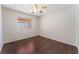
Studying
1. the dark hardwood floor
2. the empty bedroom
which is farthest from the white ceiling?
the dark hardwood floor

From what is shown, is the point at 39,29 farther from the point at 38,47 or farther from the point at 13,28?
the point at 13,28

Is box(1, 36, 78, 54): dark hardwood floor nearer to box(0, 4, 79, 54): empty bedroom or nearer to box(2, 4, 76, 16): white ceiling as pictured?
box(0, 4, 79, 54): empty bedroom

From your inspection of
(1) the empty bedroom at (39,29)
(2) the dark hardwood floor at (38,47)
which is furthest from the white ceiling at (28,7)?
(2) the dark hardwood floor at (38,47)

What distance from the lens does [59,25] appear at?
66.0 inches

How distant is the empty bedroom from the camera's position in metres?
1.53

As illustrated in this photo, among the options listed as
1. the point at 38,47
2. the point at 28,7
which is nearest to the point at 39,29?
the point at 38,47

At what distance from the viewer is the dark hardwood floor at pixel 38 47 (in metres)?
1.55

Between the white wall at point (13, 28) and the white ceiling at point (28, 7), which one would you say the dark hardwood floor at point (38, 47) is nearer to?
the white wall at point (13, 28)

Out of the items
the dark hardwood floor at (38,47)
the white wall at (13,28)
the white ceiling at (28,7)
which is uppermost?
the white ceiling at (28,7)

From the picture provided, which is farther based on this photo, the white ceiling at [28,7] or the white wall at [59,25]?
the white wall at [59,25]
